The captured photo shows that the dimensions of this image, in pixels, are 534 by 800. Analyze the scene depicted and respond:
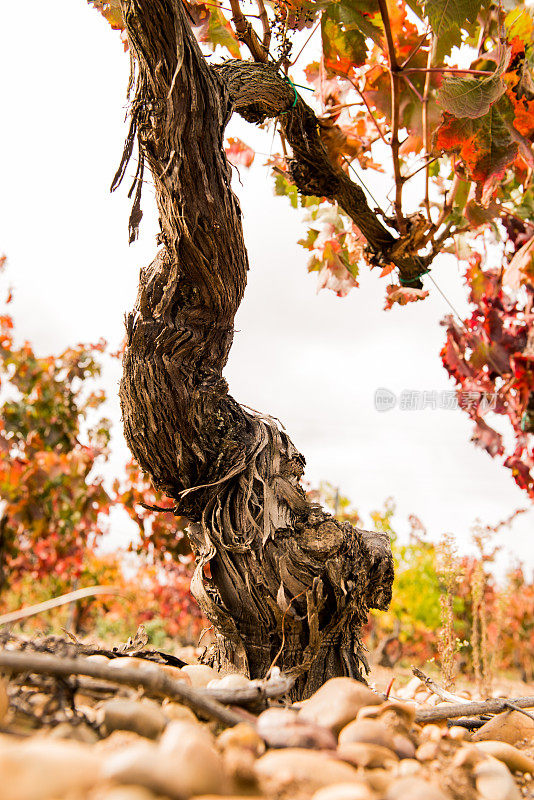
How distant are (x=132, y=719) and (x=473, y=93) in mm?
1586

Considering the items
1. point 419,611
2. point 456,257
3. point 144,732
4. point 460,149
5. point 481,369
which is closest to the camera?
point 144,732

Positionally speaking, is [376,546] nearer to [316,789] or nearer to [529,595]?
[316,789]

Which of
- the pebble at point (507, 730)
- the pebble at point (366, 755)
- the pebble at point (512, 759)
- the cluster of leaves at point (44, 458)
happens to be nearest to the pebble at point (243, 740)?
the pebble at point (366, 755)

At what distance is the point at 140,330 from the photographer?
1.38m

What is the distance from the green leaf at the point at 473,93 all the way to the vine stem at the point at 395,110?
0.27 meters

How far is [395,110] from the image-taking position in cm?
180

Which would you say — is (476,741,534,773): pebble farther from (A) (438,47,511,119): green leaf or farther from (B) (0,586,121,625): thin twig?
(A) (438,47,511,119): green leaf

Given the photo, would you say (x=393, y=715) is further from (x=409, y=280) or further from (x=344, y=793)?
(x=409, y=280)

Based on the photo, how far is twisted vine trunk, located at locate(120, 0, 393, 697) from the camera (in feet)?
4.21

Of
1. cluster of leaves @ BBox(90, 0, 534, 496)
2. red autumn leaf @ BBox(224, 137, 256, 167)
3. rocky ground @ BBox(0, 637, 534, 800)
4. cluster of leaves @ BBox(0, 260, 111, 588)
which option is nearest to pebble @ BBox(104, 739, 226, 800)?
rocky ground @ BBox(0, 637, 534, 800)

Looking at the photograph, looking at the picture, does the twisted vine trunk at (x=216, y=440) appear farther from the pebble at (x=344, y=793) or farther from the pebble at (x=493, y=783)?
the pebble at (x=344, y=793)

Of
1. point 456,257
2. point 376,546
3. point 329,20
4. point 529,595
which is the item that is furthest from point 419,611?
point 329,20

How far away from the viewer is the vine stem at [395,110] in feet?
5.17

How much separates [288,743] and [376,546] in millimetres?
762
